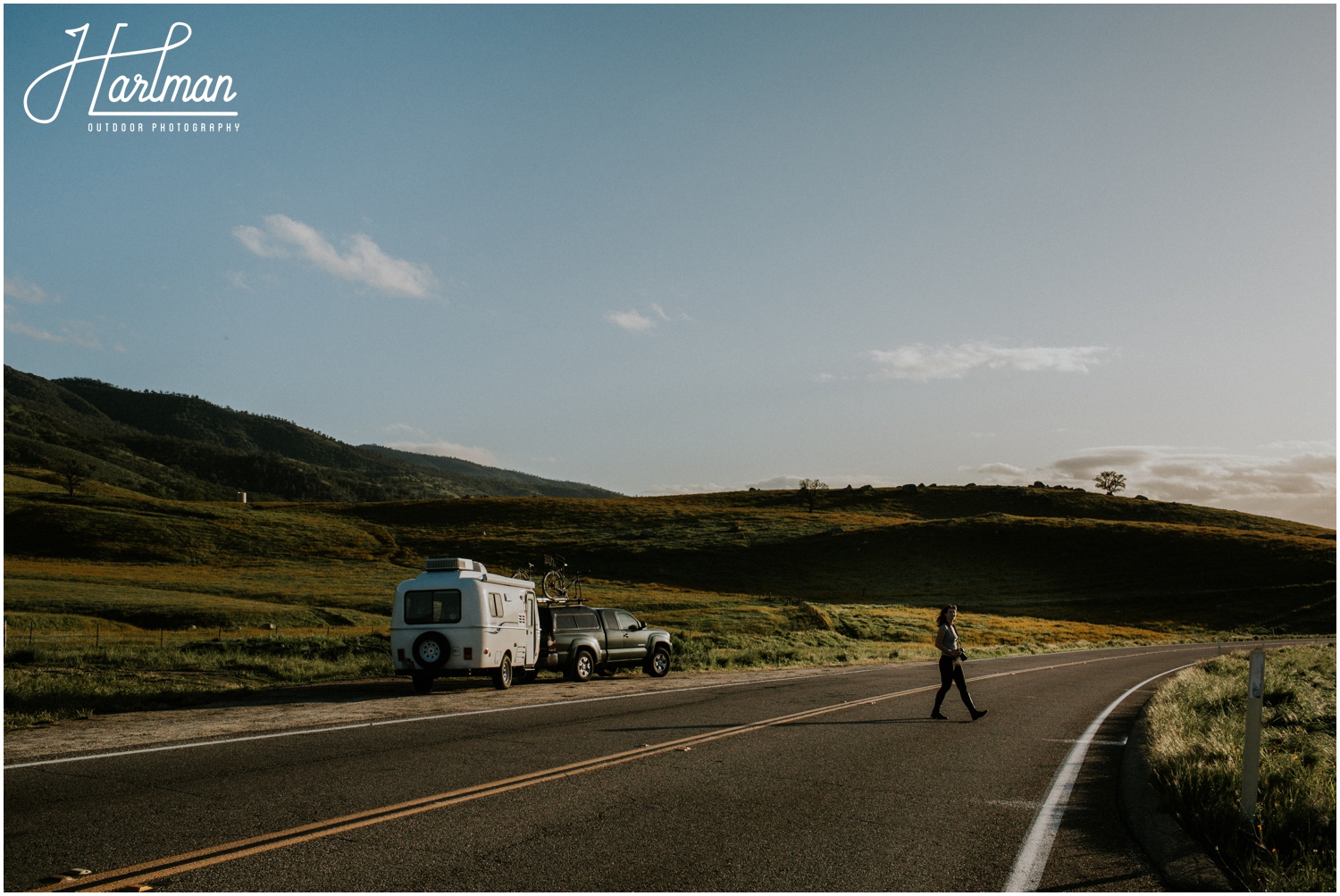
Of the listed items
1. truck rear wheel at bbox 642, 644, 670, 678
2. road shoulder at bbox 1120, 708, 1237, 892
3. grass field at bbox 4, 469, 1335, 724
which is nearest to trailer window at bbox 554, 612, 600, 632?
truck rear wheel at bbox 642, 644, 670, 678

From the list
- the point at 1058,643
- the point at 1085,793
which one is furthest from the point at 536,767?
the point at 1058,643

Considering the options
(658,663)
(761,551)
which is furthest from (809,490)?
(658,663)

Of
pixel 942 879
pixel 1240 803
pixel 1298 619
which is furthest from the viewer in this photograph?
pixel 1298 619

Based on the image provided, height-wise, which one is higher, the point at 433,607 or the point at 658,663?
the point at 433,607

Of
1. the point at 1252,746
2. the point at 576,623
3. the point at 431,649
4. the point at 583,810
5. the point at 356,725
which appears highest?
the point at 1252,746

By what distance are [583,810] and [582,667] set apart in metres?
14.7

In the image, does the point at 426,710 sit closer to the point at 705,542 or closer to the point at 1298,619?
the point at 1298,619

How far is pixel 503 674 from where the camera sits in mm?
19453

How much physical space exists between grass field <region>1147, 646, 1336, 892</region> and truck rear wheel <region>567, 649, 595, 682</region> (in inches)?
481

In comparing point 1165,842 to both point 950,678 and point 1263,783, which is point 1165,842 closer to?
point 1263,783

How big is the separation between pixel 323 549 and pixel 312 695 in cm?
6969

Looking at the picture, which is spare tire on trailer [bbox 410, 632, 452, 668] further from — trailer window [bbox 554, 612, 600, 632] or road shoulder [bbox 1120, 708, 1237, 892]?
road shoulder [bbox 1120, 708, 1237, 892]

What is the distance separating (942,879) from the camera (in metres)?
6.05

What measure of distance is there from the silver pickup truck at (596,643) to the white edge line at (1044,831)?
12573 millimetres
